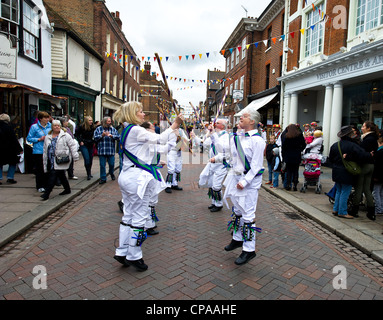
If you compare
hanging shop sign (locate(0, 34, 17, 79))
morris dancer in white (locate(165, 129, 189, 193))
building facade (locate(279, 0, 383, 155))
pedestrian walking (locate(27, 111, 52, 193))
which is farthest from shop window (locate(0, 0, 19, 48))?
building facade (locate(279, 0, 383, 155))

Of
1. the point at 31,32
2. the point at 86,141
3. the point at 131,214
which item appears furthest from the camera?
the point at 31,32

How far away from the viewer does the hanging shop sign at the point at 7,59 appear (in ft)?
28.0

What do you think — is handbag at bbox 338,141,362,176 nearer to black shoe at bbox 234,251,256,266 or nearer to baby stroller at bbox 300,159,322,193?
baby stroller at bbox 300,159,322,193

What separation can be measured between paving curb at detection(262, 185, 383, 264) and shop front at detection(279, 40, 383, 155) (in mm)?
6326

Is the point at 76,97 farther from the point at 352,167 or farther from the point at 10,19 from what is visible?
the point at 352,167

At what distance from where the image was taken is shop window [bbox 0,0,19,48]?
377 inches

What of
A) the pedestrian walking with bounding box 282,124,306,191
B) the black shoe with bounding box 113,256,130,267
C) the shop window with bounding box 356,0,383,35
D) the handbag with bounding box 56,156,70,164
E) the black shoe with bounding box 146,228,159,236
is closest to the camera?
the black shoe with bounding box 113,256,130,267

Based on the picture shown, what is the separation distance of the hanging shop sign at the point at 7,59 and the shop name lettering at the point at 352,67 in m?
11.5

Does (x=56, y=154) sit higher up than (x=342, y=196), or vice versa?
(x=56, y=154)

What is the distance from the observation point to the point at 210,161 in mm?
5211

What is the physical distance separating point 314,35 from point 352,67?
3708 mm

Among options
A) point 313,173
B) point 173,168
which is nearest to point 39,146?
point 173,168

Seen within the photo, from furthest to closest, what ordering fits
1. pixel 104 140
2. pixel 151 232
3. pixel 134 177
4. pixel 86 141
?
pixel 86 141 < pixel 104 140 < pixel 151 232 < pixel 134 177
